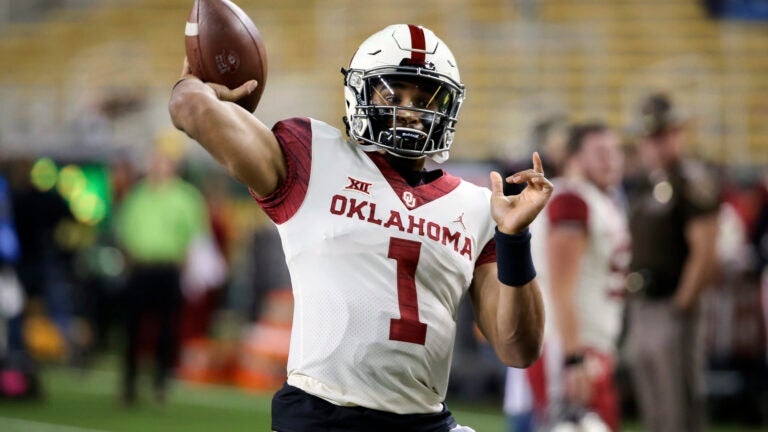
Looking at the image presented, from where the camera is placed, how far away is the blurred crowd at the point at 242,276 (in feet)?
20.9

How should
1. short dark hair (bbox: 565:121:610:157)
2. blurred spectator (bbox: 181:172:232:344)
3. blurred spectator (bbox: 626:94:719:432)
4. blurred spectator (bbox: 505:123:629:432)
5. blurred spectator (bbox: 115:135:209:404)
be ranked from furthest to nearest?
blurred spectator (bbox: 181:172:232:344) < blurred spectator (bbox: 115:135:209:404) < blurred spectator (bbox: 626:94:719:432) < short dark hair (bbox: 565:121:610:157) < blurred spectator (bbox: 505:123:629:432)

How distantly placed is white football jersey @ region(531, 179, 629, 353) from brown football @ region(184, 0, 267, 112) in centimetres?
230

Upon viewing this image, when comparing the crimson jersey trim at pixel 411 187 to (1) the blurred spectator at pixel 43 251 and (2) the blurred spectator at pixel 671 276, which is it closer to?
(2) the blurred spectator at pixel 671 276

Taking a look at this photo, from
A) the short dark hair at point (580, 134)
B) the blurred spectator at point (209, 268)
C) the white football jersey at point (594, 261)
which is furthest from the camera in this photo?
the blurred spectator at point (209, 268)

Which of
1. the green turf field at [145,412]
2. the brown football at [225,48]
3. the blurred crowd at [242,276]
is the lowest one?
the green turf field at [145,412]

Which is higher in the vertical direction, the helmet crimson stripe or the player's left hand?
the helmet crimson stripe

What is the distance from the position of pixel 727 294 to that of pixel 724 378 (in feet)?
2.01

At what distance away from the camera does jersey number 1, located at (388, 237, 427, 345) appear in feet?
10.1

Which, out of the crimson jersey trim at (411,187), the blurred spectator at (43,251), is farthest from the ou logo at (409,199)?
the blurred spectator at (43,251)

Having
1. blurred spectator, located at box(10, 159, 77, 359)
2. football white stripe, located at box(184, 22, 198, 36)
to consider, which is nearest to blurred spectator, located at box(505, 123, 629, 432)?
football white stripe, located at box(184, 22, 198, 36)

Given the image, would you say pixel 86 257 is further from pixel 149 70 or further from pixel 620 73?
pixel 620 73

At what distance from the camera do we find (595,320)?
5578mm

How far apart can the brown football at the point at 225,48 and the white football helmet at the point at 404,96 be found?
0.84ft

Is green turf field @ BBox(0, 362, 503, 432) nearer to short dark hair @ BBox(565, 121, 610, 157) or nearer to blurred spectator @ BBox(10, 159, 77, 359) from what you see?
blurred spectator @ BBox(10, 159, 77, 359)
